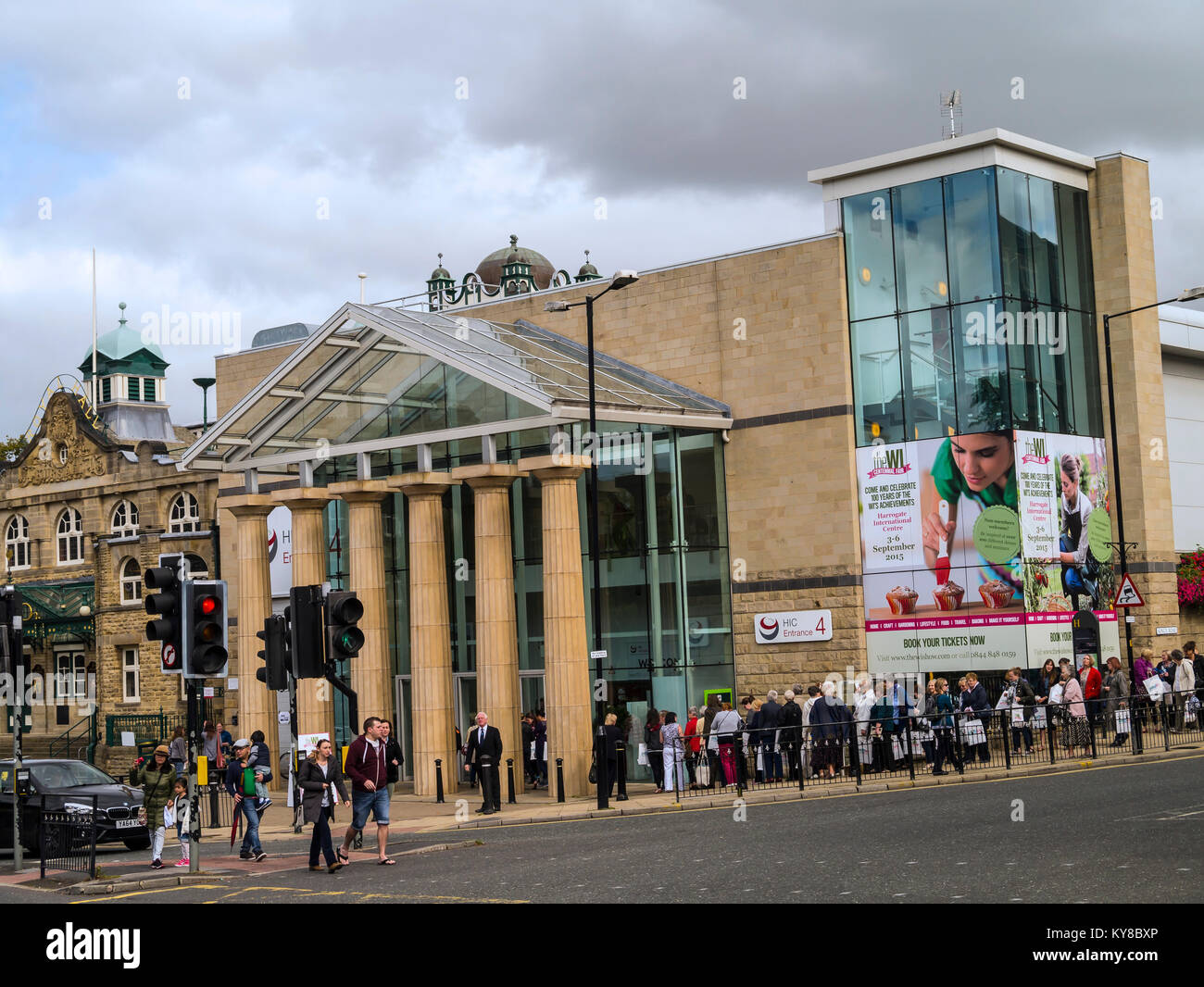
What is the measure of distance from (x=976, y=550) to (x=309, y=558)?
1504cm

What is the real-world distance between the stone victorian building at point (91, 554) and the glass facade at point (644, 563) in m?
13.5

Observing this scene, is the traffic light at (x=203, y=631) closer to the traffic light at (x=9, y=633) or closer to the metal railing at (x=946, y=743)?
the traffic light at (x=9, y=633)

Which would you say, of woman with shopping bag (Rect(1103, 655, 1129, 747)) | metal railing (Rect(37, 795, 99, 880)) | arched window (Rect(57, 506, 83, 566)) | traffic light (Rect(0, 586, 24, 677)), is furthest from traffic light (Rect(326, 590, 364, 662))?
arched window (Rect(57, 506, 83, 566))

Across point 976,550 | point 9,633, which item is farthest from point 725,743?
point 9,633

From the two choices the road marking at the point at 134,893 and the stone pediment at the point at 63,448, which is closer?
the road marking at the point at 134,893

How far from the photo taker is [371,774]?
18.9 meters

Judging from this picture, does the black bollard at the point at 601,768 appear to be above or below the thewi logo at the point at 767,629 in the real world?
below

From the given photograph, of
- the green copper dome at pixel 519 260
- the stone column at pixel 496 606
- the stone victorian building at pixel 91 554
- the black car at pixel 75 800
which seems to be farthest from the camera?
the green copper dome at pixel 519 260

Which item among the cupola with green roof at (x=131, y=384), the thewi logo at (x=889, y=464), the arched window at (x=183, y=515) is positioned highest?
the cupola with green roof at (x=131, y=384)

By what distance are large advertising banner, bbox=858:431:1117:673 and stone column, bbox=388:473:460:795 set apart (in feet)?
29.2

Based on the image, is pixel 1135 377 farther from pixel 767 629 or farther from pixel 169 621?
pixel 169 621

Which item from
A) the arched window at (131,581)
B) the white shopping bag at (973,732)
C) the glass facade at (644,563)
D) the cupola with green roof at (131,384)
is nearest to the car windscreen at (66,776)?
the glass facade at (644,563)

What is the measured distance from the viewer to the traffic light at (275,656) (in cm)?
2284

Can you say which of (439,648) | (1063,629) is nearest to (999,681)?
(1063,629)
